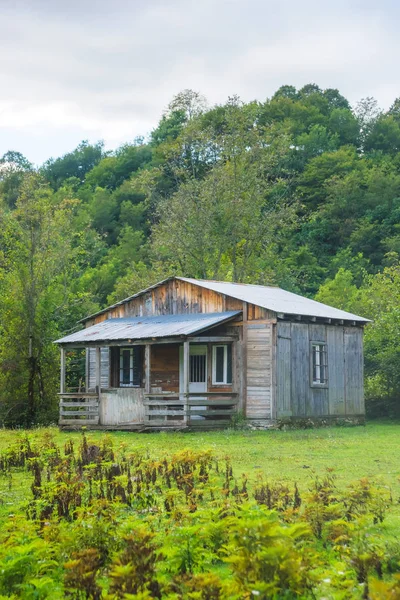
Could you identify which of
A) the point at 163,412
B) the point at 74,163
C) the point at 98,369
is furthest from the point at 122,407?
the point at 74,163

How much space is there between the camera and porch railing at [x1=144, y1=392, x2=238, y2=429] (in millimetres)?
26297

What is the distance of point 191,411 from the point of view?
26125 mm

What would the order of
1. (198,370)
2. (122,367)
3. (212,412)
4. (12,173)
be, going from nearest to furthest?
(212,412)
(198,370)
(122,367)
(12,173)

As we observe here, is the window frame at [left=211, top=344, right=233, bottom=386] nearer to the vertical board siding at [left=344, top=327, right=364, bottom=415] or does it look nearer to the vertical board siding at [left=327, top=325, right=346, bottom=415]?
the vertical board siding at [left=327, top=325, right=346, bottom=415]

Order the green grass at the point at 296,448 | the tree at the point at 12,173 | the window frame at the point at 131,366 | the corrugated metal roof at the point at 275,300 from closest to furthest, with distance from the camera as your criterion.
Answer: the green grass at the point at 296,448 → the corrugated metal roof at the point at 275,300 → the window frame at the point at 131,366 → the tree at the point at 12,173

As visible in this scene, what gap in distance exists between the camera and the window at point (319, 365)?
2925 cm

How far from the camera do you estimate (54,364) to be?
112 ft

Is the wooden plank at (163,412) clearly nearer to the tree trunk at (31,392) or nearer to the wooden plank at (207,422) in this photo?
the wooden plank at (207,422)

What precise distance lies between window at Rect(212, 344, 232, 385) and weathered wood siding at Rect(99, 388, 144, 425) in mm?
2834

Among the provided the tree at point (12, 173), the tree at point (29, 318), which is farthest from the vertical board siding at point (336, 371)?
the tree at point (12, 173)

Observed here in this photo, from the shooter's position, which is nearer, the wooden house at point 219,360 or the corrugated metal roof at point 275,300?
the wooden house at point 219,360

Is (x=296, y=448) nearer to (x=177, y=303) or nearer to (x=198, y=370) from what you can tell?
(x=198, y=370)

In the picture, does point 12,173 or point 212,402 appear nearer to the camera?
point 212,402

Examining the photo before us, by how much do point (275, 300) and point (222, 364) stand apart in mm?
3062
